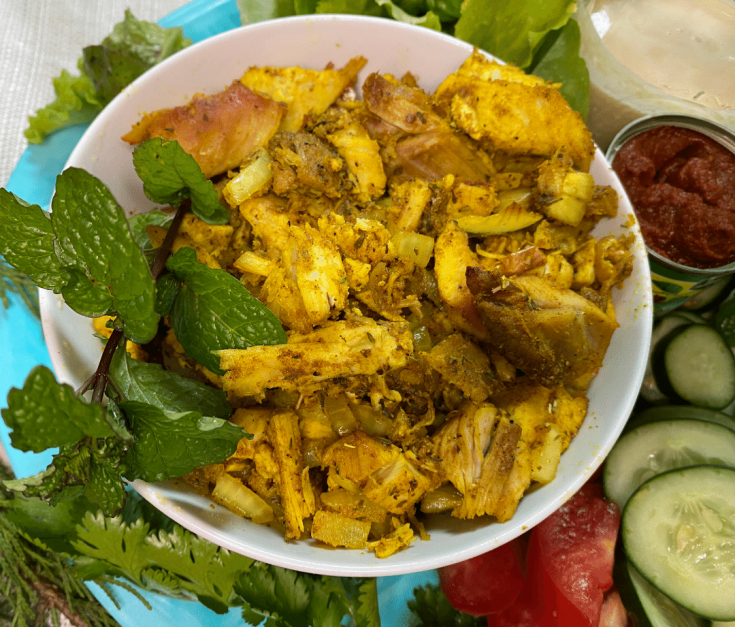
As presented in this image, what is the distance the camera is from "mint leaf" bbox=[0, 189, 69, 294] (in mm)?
1340

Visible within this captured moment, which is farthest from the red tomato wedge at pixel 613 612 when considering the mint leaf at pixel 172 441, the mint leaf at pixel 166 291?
the mint leaf at pixel 166 291

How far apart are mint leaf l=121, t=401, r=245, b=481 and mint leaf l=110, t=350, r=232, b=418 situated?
0.09 m

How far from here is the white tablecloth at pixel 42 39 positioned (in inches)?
106

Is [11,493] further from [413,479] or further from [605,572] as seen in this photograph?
Result: [605,572]

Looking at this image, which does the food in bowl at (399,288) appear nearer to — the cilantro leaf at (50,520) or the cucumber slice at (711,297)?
the cilantro leaf at (50,520)

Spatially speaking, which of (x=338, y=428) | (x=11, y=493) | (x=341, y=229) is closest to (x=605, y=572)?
(x=338, y=428)

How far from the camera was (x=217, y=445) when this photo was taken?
4.48ft

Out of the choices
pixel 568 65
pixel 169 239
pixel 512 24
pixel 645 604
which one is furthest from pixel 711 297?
pixel 169 239

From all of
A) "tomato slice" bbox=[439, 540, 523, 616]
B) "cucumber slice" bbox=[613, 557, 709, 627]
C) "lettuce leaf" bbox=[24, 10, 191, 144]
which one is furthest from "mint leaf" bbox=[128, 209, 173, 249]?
"cucumber slice" bbox=[613, 557, 709, 627]

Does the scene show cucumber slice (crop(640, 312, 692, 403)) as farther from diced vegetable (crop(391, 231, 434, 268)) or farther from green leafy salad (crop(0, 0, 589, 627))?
diced vegetable (crop(391, 231, 434, 268))

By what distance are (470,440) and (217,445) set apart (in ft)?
2.28

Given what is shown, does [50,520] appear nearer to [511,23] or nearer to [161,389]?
[161,389]

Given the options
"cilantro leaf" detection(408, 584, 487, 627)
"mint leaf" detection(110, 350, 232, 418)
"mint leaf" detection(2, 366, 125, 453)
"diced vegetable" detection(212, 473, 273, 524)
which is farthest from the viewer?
"cilantro leaf" detection(408, 584, 487, 627)

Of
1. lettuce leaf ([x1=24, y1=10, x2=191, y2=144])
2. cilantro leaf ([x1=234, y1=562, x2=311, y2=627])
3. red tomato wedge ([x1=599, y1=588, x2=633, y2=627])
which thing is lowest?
red tomato wedge ([x1=599, y1=588, x2=633, y2=627])
